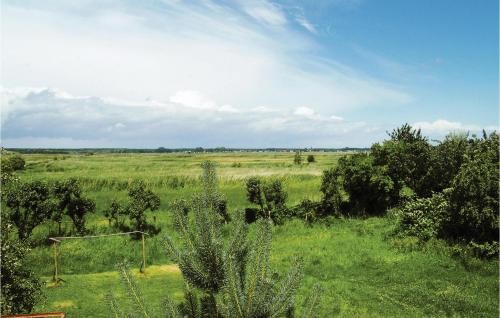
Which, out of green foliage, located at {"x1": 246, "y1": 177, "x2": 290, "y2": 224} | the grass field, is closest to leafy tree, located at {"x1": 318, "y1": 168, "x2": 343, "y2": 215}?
the grass field

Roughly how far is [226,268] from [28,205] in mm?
26321

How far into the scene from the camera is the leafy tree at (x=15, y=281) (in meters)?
9.38

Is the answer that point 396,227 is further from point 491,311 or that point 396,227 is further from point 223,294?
point 223,294

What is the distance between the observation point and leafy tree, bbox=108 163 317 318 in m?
2.84

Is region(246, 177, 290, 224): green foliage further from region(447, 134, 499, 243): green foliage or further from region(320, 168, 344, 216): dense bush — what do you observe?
region(447, 134, 499, 243): green foliage

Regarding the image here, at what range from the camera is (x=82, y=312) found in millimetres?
15539

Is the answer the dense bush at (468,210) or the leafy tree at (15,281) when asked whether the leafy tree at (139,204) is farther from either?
the dense bush at (468,210)

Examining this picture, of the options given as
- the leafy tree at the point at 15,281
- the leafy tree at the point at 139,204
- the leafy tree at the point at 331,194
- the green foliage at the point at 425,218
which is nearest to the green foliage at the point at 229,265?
the leafy tree at the point at 15,281

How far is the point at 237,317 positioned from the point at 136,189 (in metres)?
27.3

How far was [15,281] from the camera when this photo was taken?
10.0 metres

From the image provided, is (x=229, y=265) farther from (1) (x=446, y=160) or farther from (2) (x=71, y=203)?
(1) (x=446, y=160)

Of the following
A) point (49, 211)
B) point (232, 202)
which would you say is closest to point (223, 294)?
point (49, 211)

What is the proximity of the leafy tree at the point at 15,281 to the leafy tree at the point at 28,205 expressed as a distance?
1523 centimetres

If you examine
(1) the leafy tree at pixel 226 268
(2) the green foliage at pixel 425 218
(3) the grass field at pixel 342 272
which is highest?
(1) the leafy tree at pixel 226 268
